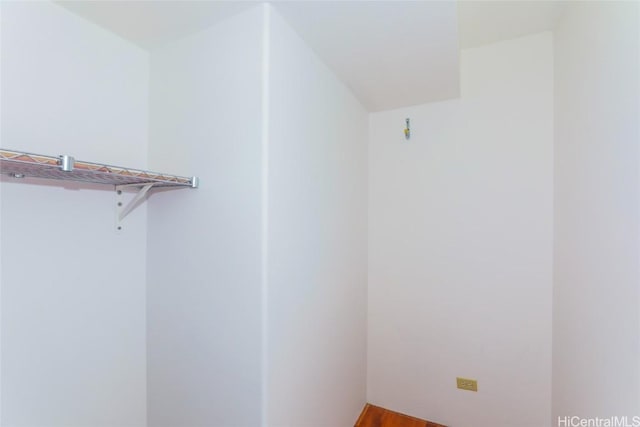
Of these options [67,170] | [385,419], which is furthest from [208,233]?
[385,419]

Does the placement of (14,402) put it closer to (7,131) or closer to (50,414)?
(50,414)

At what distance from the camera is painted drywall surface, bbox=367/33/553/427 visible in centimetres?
181

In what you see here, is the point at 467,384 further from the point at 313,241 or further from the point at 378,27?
the point at 378,27

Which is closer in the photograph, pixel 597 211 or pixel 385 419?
pixel 597 211

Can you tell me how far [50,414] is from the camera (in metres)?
1.11

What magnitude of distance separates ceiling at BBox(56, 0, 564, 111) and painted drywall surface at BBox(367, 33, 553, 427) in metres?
0.25

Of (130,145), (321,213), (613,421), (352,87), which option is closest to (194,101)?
(130,145)

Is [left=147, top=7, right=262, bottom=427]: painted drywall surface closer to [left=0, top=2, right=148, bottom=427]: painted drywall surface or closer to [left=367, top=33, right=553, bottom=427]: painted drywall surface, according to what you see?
[left=0, top=2, right=148, bottom=427]: painted drywall surface

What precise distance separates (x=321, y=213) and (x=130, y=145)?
0.99 meters

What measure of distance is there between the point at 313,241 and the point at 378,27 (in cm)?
105

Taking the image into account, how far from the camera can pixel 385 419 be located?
2139 millimetres

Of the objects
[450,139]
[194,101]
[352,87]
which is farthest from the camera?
[450,139]

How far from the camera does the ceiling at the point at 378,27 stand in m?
1.15

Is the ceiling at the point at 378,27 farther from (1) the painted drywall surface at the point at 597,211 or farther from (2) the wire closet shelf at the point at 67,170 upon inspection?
(2) the wire closet shelf at the point at 67,170
